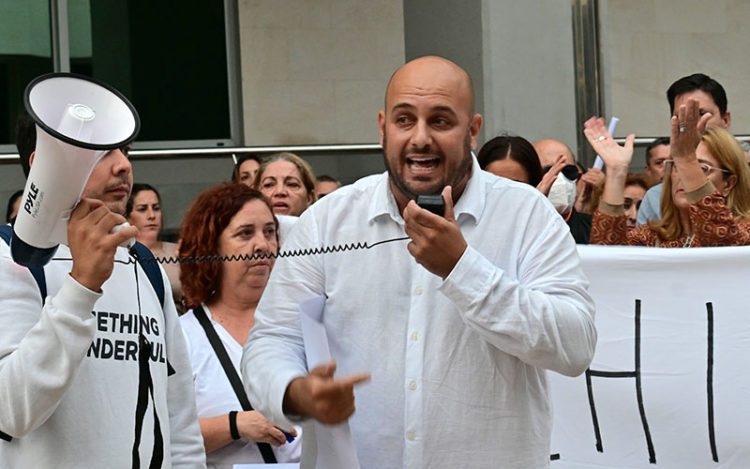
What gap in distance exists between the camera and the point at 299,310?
3682mm

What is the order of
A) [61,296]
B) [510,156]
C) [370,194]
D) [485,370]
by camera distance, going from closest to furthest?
[61,296], [485,370], [370,194], [510,156]

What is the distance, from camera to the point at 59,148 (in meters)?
3.29

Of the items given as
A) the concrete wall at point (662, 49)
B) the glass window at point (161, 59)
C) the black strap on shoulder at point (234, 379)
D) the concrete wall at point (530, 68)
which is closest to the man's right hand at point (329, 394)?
the black strap on shoulder at point (234, 379)

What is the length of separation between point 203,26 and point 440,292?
30.1ft

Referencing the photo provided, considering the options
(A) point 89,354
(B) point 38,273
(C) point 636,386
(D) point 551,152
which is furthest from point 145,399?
(D) point 551,152

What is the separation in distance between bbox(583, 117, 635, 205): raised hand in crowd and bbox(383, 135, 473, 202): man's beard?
242cm

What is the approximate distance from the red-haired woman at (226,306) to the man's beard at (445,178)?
54.8 inches

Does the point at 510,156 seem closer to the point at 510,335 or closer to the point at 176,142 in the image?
the point at 510,335

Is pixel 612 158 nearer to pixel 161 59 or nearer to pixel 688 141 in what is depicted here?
pixel 688 141

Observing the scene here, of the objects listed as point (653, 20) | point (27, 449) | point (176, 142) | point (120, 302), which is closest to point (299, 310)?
point (120, 302)

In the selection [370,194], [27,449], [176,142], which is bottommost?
[27,449]

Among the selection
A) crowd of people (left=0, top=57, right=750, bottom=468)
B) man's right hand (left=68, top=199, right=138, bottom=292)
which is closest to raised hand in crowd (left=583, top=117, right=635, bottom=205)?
crowd of people (left=0, top=57, right=750, bottom=468)

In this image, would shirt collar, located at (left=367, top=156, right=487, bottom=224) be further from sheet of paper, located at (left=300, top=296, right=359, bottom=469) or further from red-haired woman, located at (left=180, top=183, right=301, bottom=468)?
red-haired woman, located at (left=180, top=183, right=301, bottom=468)

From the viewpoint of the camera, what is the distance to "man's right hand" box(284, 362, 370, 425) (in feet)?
10.6
